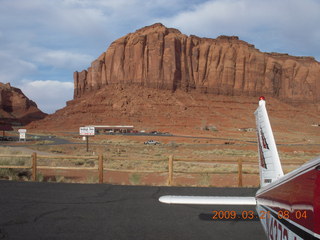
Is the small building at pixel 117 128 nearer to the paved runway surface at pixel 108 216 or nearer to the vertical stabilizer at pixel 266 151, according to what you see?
the paved runway surface at pixel 108 216

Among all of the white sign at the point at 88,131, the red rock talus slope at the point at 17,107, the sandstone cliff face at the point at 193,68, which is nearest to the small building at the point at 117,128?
the sandstone cliff face at the point at 193,68

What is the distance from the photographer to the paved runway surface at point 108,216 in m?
5.62

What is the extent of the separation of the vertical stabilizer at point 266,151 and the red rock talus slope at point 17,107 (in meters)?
143

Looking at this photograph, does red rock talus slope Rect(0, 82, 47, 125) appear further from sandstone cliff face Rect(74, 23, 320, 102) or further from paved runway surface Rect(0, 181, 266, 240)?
paved runway surface Rect(0, 181, 266, 240)

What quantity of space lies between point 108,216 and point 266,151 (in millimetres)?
3665

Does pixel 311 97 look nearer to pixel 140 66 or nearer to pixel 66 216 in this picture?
pixel 140 66

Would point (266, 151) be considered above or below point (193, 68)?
below

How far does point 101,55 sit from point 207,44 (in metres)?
37.8

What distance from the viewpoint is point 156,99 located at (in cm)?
9469

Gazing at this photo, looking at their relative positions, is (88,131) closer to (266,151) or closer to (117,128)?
(266,151)

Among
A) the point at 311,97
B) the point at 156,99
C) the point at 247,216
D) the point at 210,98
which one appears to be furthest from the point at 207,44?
the point at 247,216

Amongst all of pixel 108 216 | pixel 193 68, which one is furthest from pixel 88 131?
pixel 193 68

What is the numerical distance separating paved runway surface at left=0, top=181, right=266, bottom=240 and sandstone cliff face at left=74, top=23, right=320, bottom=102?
92042 mm

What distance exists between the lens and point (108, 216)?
6.77 m
